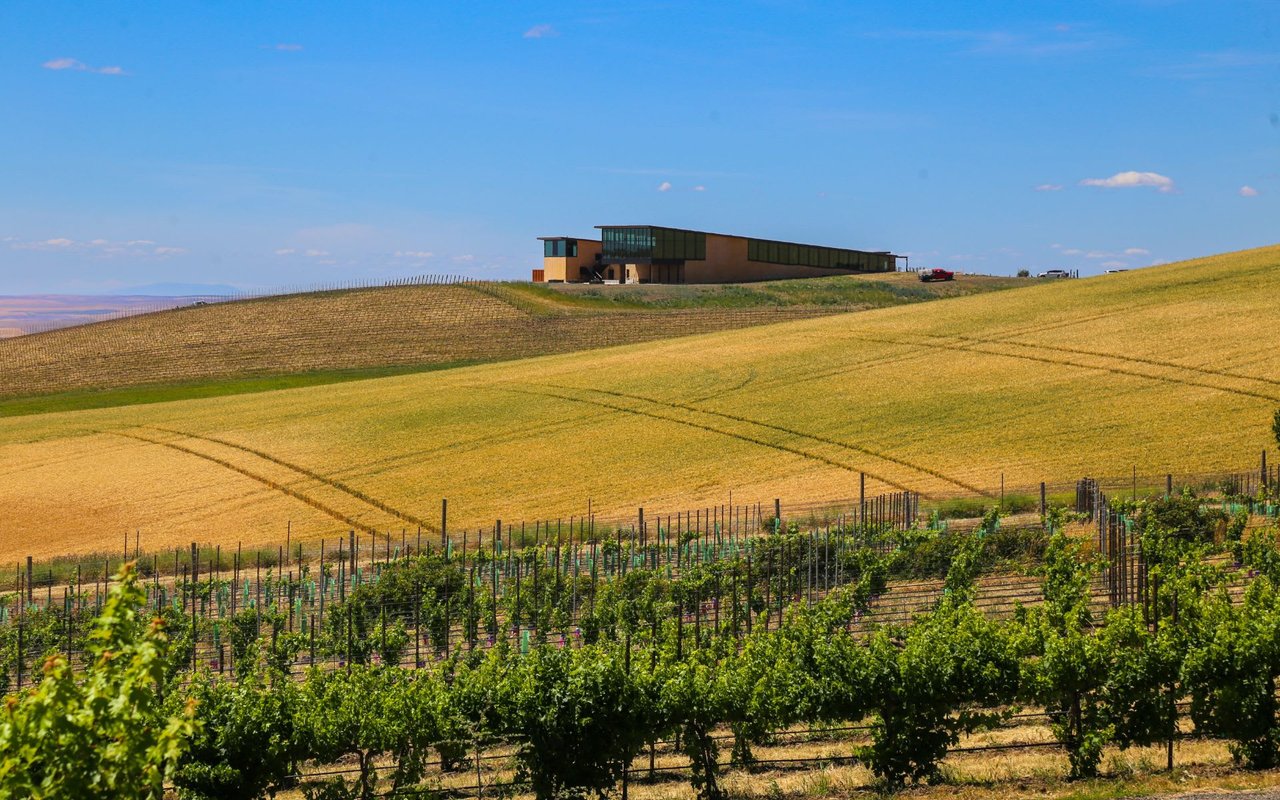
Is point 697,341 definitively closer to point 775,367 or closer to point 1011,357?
point 775,367

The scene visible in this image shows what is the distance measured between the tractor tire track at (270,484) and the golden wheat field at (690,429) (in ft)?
0.64

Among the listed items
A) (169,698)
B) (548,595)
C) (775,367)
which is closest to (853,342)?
(775,367)

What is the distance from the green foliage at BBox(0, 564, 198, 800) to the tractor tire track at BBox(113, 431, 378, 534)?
31.6 m

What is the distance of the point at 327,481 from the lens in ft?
161

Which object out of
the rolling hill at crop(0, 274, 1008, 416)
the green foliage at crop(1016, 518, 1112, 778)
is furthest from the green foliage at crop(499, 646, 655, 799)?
the rolling hill at crop(0, 274, 1008, 416)

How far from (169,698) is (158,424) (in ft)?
160

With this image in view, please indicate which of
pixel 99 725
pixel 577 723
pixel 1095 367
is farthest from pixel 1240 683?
pixel 1095 367

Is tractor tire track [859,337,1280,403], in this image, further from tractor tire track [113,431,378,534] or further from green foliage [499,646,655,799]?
green foliage [499,646,655,799]

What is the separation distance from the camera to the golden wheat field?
44406 mm

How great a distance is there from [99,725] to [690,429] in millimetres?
44145

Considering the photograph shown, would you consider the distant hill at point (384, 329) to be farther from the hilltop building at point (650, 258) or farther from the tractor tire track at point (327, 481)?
the tractor tire track at point (327, 481)

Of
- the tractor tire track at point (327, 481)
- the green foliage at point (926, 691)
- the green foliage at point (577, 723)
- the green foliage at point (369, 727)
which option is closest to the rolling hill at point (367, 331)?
the tractor tire track at point (327, 481)

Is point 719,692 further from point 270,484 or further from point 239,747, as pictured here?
point 270,484

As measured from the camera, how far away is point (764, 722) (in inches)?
724
